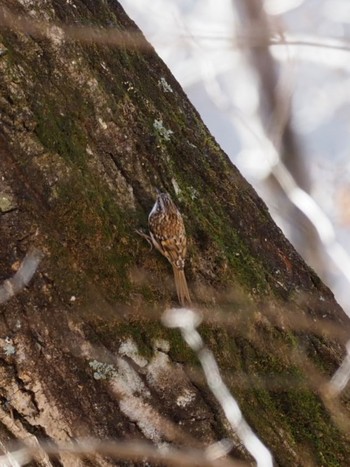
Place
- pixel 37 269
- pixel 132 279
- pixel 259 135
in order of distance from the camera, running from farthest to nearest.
Answer: pixel 259 135
pixel 132 279
pixel 37 269

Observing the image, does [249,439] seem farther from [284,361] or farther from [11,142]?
[11,142]

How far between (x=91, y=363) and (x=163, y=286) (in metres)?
0.29

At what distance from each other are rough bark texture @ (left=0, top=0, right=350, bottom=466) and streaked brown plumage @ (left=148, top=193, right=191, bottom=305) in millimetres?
29

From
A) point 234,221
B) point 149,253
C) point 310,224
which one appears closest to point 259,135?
point 310,224

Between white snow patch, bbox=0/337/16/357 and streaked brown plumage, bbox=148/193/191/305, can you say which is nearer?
white snow patch, bbox=0/337/16/357

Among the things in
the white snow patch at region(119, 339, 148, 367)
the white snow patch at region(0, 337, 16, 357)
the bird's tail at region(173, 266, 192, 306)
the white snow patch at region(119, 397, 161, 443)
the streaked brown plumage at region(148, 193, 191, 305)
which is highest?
the streaked brown plumage at region(148, 193, 191, 305)

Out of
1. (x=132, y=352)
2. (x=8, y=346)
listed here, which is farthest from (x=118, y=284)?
(x=8, y=346)

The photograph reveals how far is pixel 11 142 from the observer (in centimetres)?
178

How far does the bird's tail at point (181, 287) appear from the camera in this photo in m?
1.94

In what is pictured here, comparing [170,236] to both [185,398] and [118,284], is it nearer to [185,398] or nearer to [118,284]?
[118,284]

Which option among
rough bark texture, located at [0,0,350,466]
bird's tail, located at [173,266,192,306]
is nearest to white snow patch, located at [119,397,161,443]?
rough bark texture, located at [0,0,350,466]

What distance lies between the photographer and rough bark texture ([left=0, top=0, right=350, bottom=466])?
1.77 m

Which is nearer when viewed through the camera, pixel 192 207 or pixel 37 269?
pixel 37 269

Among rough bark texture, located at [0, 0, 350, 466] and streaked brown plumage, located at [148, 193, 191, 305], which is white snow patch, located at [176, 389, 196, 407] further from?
streaked brown plumage, located at [148, 193, 191, 305]
